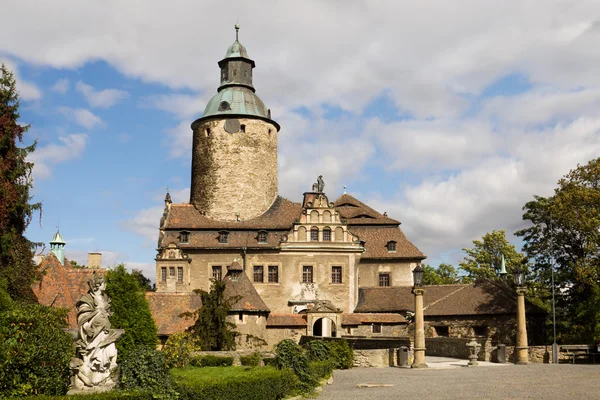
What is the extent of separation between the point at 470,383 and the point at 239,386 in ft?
30.0

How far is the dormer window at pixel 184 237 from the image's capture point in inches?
1731

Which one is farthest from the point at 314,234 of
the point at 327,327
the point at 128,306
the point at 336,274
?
the point at 128,306

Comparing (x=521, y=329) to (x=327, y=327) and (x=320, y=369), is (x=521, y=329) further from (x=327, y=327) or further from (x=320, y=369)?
(x=320, y=369)

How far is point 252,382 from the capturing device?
579 inches

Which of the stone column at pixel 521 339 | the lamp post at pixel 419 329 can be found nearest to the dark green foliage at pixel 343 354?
the lamp post at pixel 419 329

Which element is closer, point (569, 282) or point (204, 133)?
point (569, 282)

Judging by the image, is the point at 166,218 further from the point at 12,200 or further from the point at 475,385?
the point at 475,385

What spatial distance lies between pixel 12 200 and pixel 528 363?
78.1ft

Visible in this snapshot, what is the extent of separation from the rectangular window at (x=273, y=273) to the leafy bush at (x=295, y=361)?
2406cm

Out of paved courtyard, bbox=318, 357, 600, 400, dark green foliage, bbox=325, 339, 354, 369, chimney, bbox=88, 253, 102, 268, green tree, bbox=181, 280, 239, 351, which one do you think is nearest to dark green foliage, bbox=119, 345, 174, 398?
paved courtyard, bbox=318, 357, 600, 400

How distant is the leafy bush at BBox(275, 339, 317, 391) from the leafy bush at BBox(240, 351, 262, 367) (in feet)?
19.5

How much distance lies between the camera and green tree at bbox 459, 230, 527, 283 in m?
63.7

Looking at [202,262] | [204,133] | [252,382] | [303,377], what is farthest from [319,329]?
[252,382]

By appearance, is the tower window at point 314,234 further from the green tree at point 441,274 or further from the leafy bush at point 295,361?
the green tree at point 441,274
